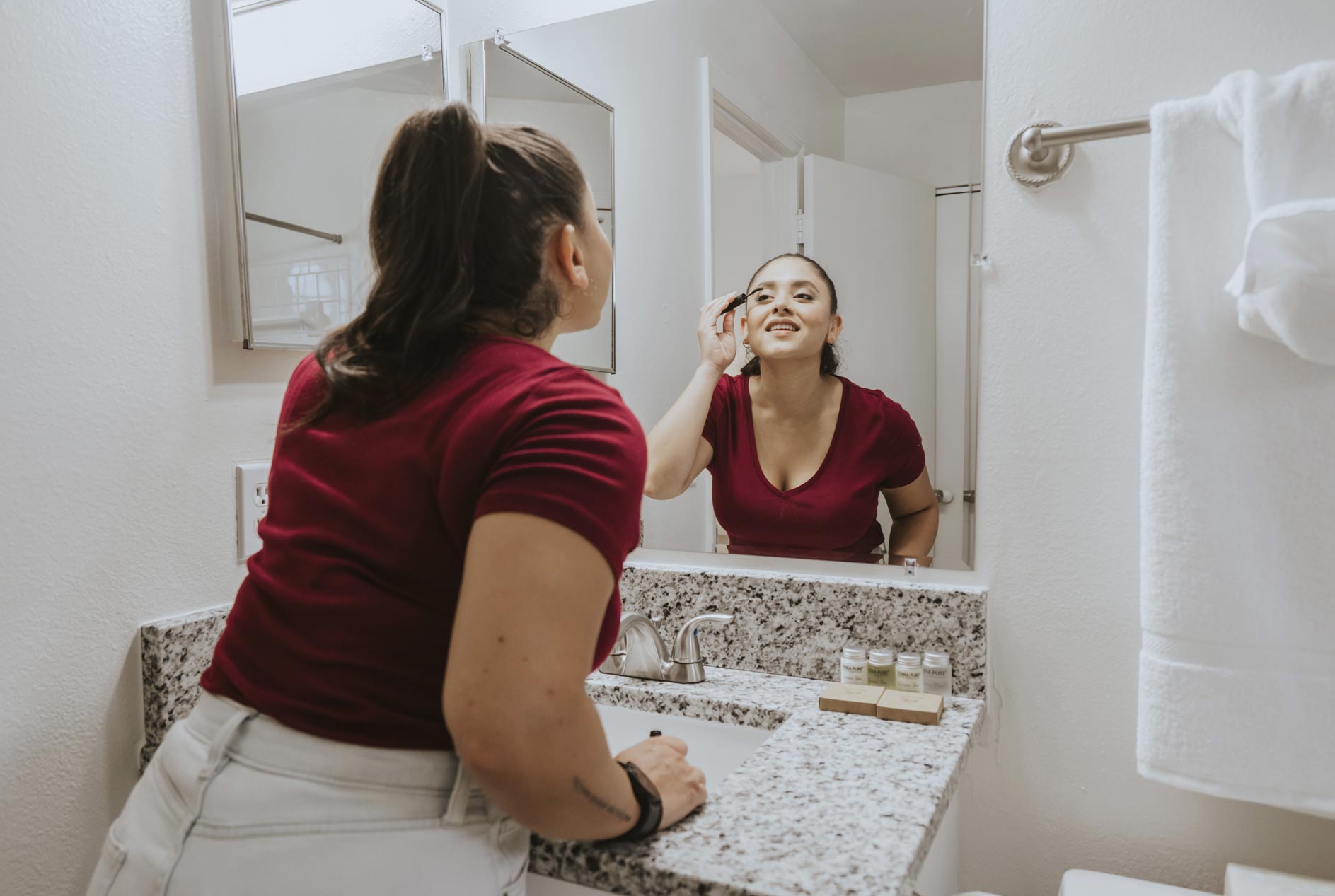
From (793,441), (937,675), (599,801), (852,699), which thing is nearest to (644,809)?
(599,801)

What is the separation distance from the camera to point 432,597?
0.62m

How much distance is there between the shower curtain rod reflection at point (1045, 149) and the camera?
3.05ft

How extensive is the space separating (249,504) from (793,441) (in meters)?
0.69

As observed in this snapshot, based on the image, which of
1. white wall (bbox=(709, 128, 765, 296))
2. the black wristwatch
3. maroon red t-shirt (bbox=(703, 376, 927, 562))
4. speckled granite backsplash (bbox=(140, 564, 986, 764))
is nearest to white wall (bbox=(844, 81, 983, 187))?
white wall (bbox=(709, 128, 765, 296))

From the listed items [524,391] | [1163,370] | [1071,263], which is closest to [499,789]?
[524,391]

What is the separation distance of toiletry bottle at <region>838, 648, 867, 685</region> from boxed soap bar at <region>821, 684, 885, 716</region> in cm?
2

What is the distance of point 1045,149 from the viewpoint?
98 centimetres

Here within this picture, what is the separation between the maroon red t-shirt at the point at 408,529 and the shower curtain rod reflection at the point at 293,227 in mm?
531

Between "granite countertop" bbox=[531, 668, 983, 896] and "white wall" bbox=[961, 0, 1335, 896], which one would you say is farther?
"white wall" bbox=[961, 0, 1335, 896]

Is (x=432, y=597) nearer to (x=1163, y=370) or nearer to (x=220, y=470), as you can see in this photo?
(x=220, y=470)

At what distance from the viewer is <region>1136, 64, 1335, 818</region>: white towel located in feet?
2.62

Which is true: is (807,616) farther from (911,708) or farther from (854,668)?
(911,708)

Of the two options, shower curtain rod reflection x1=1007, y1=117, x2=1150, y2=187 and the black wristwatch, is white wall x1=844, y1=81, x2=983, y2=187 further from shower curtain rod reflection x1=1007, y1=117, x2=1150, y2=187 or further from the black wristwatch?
the black wristwatch

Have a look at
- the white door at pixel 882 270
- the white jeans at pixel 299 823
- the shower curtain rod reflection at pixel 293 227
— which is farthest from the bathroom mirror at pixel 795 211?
the white jeans at pixel 299 823
